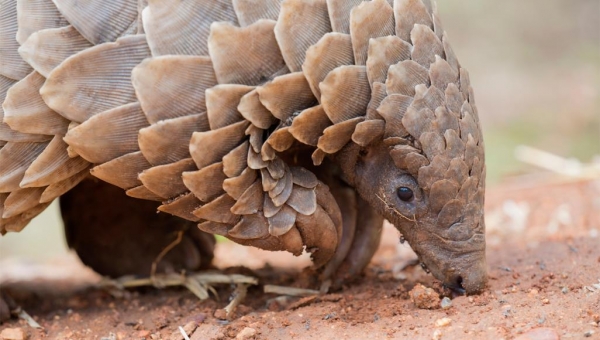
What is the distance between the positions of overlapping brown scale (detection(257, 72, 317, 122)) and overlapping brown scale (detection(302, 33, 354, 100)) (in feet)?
0.15

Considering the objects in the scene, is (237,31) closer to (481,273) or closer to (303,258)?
(481,273)

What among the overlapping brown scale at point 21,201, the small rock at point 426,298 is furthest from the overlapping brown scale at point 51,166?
the small rock at point 426,298

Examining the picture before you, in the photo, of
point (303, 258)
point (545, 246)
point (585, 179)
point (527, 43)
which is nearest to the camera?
point (545, 246)

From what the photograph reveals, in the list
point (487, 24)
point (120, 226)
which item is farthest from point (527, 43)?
point (120, 226)

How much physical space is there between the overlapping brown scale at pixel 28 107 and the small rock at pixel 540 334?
2.22 metres

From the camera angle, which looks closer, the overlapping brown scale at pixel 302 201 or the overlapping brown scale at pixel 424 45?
the overlapping brown scale at pixel 424 45

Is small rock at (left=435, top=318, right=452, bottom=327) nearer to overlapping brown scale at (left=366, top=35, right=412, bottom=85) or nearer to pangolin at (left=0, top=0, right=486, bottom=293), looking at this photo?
pangolin at (left=0, top=0, right=486, bottom=293)

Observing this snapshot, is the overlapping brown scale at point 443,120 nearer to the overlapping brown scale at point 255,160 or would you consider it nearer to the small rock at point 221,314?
the overlapping brown scale at point 255,160

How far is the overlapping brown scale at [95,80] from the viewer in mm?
3225

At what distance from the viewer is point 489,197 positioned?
702 centimetres

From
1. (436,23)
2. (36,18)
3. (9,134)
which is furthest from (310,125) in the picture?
(9,134)

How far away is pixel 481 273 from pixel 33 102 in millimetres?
2275

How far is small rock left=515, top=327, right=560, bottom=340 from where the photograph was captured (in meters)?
2.86

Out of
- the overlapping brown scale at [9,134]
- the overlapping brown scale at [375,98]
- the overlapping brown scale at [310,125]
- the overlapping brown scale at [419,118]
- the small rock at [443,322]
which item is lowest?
the overlapping brown scale at [9,134]
